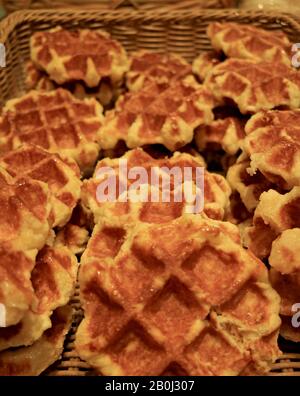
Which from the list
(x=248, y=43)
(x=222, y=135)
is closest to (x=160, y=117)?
(x=222, y=135)

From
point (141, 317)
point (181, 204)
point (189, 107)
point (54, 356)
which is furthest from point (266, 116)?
point (54, 356)

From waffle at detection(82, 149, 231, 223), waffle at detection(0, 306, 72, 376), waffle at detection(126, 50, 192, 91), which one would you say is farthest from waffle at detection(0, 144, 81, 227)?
waffle at detection(126, 50, 192, 91)

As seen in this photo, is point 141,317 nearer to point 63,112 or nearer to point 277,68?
point 63,112

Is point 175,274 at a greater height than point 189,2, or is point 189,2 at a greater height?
point 189,2

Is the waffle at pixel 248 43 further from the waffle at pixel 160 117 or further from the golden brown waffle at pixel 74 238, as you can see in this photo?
the golden brown waffle at pixel 74 238

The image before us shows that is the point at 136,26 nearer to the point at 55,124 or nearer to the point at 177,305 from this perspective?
the point at 55,124

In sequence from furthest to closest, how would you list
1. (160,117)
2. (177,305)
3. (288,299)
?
(160,117)
(288,299)
(177,305)
